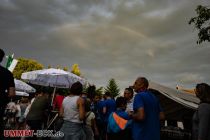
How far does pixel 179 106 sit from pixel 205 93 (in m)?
4.33

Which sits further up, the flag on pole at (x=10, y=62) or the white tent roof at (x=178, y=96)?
the flag on pole at (x=10, y=62)

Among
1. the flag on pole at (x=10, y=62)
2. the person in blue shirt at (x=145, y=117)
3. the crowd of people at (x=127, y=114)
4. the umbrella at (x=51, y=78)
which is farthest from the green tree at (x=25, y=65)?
the person in blue shirt at (x=145, y=117)

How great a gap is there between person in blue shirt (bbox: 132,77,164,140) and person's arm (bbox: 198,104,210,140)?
2.27 feet

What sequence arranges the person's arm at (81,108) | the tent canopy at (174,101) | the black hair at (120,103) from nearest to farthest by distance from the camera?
1. the person's arm at (81,108)
2. the black hair at (120,103)
3. the tent canopy at (174,101)

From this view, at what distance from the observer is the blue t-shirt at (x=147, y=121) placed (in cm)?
517

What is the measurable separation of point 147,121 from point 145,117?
0.08 m

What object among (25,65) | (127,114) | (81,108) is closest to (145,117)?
(81,108)

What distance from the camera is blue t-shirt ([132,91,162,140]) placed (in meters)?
5.17

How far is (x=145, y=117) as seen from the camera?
5184 millimetres

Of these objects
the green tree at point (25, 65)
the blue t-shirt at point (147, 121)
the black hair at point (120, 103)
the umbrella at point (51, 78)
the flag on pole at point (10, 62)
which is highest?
the green tree at point (25, 65)

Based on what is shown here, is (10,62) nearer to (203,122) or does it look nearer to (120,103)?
(120,103)

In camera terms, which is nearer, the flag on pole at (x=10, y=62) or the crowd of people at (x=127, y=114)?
the crowd of people at (x=127, y=114)

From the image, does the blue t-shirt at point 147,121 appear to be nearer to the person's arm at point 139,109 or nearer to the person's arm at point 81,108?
the person's arm at point 139,109

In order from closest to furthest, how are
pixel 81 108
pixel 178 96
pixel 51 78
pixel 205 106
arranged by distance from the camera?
pixel 205 106
pixel 81 108
pixel 178 96
pixel 51 78
